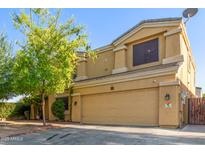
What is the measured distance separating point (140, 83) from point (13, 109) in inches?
626

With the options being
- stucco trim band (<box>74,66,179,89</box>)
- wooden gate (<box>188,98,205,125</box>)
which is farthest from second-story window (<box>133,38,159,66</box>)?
wooden gate (<box>188,98,205,125</box>)

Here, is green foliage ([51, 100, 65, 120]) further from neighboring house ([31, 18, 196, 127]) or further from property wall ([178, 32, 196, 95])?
property wall ([178, 32, 196, 95])

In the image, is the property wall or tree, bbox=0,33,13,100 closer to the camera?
the property wall

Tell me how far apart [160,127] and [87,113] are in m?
6.52

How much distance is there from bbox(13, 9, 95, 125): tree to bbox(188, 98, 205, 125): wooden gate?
8199 millimetres

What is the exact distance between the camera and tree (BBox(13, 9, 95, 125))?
42.2 feet

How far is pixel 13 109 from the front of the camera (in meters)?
23.7

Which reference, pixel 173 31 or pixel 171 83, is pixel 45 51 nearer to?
pixel 171 83

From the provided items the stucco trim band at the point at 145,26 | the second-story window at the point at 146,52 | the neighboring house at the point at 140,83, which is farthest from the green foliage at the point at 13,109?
the second-story window at the point at 146,52

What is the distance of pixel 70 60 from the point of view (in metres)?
13.7

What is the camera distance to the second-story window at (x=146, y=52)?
1590 centimetres

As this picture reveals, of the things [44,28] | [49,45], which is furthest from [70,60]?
[44,28]

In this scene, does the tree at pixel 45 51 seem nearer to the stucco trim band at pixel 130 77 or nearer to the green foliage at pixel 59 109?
the stucco trim band at pixel 130 77
